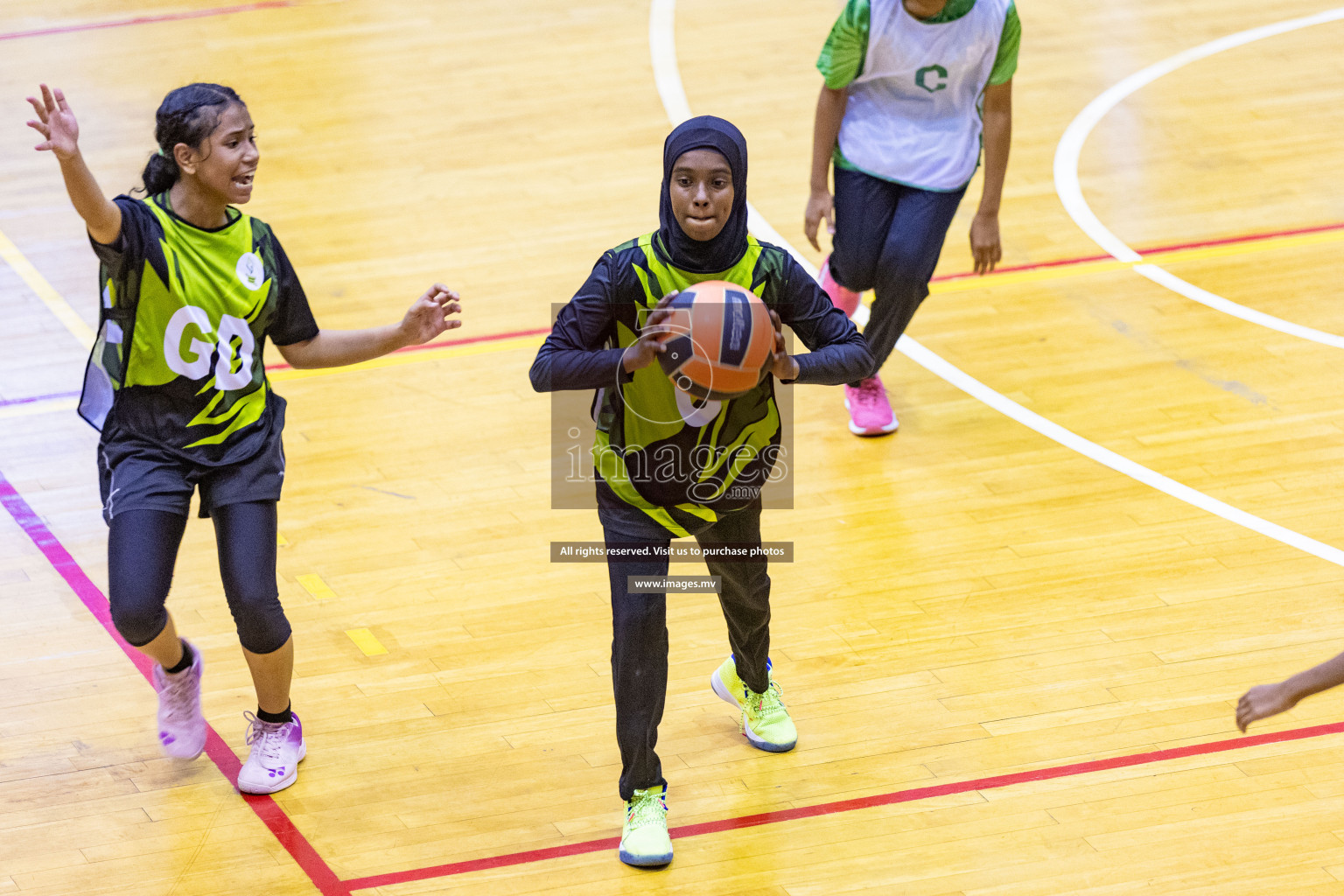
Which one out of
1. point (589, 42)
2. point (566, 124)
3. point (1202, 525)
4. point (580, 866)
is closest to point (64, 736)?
point (580, 866)

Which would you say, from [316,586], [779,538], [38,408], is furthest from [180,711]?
[38,408]

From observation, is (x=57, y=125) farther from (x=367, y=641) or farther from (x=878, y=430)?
(x=878, y=430)

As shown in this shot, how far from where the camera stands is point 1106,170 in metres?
7.59

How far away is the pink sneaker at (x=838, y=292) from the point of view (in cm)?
562

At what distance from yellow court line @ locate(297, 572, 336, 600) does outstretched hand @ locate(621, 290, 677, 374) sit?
1875 millimetres

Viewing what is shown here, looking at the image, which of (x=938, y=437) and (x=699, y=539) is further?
(x=938, y=437)

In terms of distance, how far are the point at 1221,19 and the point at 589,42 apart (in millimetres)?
3907

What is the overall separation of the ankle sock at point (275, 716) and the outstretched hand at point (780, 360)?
5.41ft

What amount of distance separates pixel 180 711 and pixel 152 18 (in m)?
6.84

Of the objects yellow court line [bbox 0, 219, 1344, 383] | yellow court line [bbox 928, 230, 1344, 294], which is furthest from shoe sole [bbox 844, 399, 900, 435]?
yellow court line [bbox 928, 230, 1344, 294]

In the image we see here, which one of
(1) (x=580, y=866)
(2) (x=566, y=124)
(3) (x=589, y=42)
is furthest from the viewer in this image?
(3) (x=589, y=42)

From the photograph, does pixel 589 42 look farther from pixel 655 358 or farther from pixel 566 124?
pixel 655 358

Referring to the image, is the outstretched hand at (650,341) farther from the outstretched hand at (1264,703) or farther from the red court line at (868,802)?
the outstretched hand at (1264,703)

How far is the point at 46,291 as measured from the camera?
662 cm
